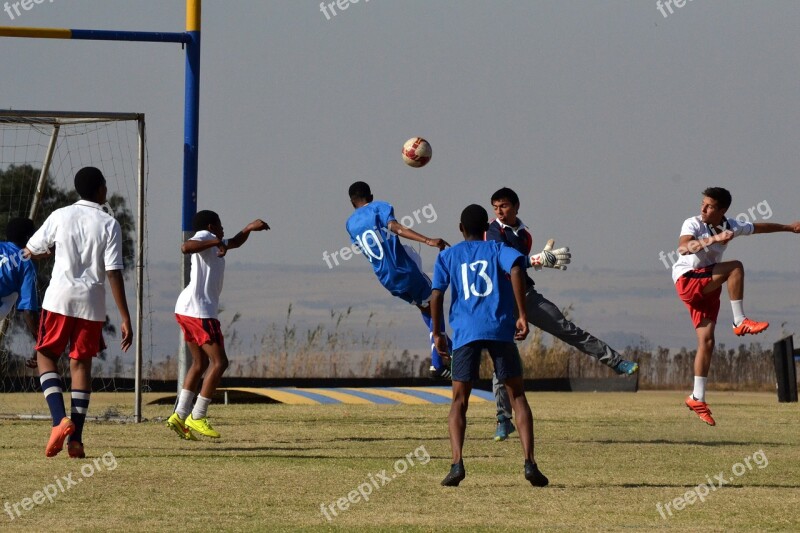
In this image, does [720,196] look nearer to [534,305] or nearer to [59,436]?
[534,305]

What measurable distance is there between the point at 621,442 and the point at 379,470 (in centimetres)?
335

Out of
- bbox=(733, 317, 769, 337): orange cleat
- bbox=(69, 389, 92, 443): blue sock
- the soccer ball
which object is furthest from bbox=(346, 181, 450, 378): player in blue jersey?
bbox=(69, 389, 92, 443): blue sock

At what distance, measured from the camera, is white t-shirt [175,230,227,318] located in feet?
38.1

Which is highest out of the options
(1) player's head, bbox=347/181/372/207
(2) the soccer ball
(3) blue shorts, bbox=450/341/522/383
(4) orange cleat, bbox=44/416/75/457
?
(2) the soccer ball

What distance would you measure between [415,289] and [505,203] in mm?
2618

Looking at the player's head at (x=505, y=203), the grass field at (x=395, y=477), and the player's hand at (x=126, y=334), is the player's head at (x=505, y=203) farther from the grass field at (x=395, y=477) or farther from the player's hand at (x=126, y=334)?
the player's hand at (x=126, y=334)

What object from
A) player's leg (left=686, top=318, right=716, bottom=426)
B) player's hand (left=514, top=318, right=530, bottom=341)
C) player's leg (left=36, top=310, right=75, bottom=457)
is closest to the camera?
player's hand (left=514, top=318, right=530, bottom=341)

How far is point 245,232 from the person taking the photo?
11.5 metres

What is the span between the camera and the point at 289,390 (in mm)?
20016

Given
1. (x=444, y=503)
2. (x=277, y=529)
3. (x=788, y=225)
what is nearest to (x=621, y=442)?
(x=788, y=225)

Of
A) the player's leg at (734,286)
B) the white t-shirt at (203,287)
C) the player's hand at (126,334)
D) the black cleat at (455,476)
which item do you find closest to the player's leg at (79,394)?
the player's hand at (126,334)

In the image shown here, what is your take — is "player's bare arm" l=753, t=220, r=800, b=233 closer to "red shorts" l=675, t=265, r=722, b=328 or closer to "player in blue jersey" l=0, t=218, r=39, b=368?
"red shorts" l=675, t=265, r=722, b=328

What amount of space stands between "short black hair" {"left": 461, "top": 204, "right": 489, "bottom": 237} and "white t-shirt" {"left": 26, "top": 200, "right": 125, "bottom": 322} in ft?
9.18

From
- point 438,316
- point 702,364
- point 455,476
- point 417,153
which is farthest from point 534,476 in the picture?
point 417,153
